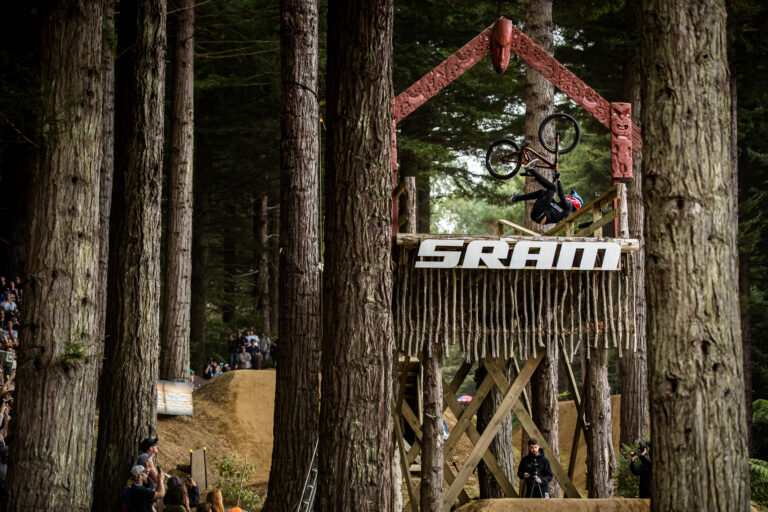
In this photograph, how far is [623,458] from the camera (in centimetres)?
1617

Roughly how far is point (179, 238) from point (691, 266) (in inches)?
526

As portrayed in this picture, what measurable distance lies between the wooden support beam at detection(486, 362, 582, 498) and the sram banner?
1.86 meters

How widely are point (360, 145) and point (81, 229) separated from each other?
10.2ft

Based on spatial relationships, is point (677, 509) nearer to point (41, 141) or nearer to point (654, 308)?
point (654, 308)

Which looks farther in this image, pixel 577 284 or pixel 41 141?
pixel 577 284

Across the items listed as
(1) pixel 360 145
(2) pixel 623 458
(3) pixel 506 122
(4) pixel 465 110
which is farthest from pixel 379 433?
(3) pixel 506 122

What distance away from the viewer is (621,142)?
1089cm

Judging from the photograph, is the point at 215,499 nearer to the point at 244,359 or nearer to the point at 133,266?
the point at 133,266

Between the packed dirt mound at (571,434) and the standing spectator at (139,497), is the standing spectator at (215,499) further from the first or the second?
Answer: the packed dirt mound at (571,434)

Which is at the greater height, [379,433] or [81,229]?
[81,229]

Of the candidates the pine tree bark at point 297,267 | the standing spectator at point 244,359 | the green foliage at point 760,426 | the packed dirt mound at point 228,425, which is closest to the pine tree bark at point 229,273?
the standing spectator at point 244,359

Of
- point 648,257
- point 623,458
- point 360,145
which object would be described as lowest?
point 623,458

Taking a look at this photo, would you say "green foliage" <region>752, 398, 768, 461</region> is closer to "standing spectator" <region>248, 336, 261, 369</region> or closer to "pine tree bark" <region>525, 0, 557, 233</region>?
"pine tree bark" <region>525, 0, 557, 233</region>

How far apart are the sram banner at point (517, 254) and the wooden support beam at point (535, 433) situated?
6.11ft
